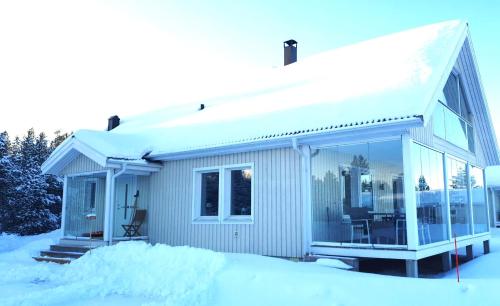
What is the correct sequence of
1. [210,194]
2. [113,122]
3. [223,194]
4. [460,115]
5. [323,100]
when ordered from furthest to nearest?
[113,122] → [460,115] → [210,194] → [223,194] → [323,100]

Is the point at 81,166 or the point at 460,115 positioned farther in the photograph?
the point at 81,166

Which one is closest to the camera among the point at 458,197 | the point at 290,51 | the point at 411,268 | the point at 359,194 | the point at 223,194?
the point at 411,268

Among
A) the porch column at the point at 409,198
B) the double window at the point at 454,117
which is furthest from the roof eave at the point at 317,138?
the double window at the point at 454,117

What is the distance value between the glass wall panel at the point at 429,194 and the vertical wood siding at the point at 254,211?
2530mm

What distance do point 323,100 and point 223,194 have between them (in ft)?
11.6

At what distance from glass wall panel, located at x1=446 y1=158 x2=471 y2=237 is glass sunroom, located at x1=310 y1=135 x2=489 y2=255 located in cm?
35

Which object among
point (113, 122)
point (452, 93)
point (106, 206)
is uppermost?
point (113, 122)

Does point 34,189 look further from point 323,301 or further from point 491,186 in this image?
point 491,186

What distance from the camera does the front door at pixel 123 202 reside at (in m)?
14.0

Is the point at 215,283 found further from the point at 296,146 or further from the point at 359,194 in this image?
the point at 359,194

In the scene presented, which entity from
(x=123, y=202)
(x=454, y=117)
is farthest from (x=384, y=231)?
(x=123, y=202)

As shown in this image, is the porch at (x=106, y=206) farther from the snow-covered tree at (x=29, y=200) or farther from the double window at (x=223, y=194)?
the snow-covered tree at (x=29, y=200)

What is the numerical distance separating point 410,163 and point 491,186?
67.5 ft

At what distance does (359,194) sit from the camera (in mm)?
9883
